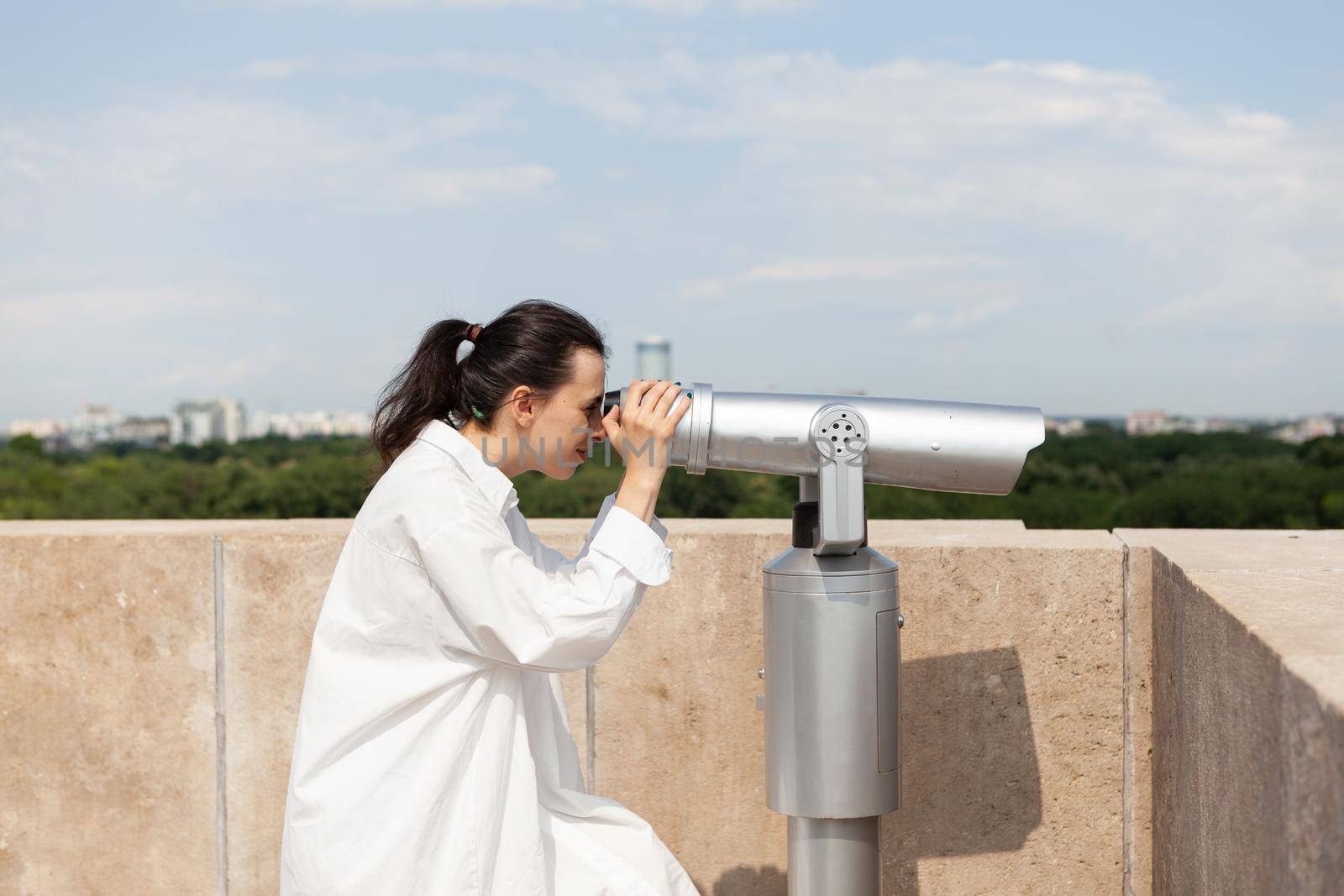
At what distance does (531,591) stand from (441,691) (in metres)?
0.28

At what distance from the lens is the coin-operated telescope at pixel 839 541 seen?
2.25 m

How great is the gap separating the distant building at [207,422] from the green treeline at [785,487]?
12.5ft

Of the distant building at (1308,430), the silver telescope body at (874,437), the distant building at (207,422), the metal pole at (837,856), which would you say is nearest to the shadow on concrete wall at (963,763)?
the metal pole at (837,856)

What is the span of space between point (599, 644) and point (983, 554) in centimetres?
127

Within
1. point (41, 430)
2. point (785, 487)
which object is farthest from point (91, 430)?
point (785, 487)

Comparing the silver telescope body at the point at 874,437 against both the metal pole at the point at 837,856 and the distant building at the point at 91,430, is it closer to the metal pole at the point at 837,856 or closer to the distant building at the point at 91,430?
the metal pole at the point at 837,856

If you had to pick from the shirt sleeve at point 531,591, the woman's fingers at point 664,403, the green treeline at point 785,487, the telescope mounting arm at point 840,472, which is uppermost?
the woman's fingers at point 664,403

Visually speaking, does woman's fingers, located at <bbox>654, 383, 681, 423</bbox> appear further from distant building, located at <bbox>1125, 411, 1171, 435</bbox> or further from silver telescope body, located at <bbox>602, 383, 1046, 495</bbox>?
distant building, located at <bbox>1125, 411, 1171, 435</bbox>

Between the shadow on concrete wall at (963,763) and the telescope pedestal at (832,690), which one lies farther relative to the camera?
the shadow on concrete wall at (963,763)

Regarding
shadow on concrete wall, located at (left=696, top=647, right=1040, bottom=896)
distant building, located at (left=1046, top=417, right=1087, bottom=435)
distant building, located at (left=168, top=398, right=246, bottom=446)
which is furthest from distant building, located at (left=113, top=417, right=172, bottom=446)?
shadow on concrete wall, located at (left=696, top=647, right=1040, bottom=896)

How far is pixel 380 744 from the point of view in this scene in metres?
2.14

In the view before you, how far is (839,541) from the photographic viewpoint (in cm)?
224

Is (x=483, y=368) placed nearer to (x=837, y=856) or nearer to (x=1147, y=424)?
(x=837, y=856)

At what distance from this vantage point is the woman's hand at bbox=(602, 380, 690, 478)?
2227mm
